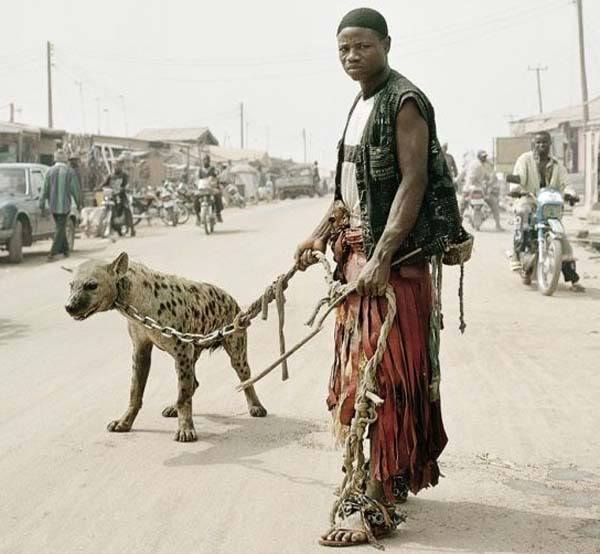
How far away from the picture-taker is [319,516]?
15.1ft

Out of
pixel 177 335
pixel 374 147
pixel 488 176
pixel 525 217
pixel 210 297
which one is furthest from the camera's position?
pixel 488 176

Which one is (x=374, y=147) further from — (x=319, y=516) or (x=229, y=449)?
(x=229, y=449)

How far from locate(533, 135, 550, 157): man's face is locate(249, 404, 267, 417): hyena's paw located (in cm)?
692

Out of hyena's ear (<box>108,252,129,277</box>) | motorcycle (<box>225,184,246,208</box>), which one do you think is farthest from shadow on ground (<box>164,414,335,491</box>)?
motorcycle (<box>225,184,246,208</box>)

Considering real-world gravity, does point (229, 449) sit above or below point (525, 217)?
below

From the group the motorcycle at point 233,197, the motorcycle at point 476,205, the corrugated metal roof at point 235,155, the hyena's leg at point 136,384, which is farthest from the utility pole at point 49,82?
the hyena's leg at point 136,384

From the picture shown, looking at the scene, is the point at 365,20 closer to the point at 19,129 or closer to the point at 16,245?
the point at 16,245

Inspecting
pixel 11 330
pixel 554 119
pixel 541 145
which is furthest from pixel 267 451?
pixel 554 119

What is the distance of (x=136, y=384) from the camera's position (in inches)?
243

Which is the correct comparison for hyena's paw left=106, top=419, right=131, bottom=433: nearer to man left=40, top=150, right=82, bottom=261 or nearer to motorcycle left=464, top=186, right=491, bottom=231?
man left=40, top=150, right=82, bottom=261

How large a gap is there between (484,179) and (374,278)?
63.5 feet

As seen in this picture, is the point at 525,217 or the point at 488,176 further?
the point at 488,176

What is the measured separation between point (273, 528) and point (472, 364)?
3961mm

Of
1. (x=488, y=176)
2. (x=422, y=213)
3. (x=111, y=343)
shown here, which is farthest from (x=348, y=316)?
(x=488, y=176)
